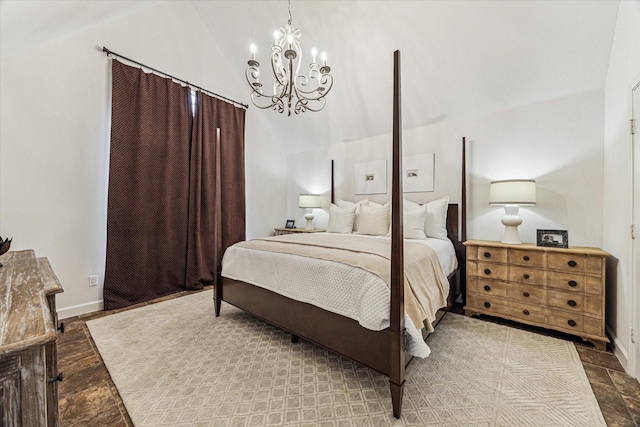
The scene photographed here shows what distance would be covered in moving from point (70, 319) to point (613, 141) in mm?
5176

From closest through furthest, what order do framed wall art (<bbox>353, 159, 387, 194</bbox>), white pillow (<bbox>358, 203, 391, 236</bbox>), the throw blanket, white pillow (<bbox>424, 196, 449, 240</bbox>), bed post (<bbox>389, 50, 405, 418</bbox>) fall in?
bed post (<bbox>389, 50, 405, 418</bbox>), the throw blanket, white pillow (<bbox>424, 196, 449, 240</bbox>), white pillow (<bbox>358, 203, 391, 236</bbox>), framed wall art (<bbox>353, 159, 387, 194</bbox>)

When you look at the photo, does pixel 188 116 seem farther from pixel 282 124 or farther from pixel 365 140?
pixel 365 140

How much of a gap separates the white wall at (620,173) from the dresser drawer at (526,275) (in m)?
0.47

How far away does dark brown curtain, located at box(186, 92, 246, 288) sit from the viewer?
355 cm

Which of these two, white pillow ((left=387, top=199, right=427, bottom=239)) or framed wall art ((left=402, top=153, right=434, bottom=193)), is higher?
framed wall art ((left=402, top=153, right=434, bottom=193))

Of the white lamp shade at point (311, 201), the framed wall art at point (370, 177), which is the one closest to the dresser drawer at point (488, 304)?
the framed wall art at point (370, 177)

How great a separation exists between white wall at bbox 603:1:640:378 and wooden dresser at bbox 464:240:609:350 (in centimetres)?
12

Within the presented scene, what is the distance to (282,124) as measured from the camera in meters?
4.58

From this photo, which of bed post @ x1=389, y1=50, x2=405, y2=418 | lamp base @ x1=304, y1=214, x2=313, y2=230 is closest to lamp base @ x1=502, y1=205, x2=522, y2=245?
bed post @ x1=389, y1=50, x2=405, y2=418

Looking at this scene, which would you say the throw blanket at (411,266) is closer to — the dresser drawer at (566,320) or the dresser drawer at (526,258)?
the dresser drawer at (526,258)

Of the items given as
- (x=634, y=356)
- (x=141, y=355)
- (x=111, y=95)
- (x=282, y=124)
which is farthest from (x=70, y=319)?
(x=634, y=356)

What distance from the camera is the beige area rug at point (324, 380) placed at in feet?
4.48

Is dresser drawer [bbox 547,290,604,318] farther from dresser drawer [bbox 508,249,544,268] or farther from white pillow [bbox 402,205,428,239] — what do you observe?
white pillow [bbox 402,205,428,239]

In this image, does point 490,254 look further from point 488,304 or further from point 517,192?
point 517,192
